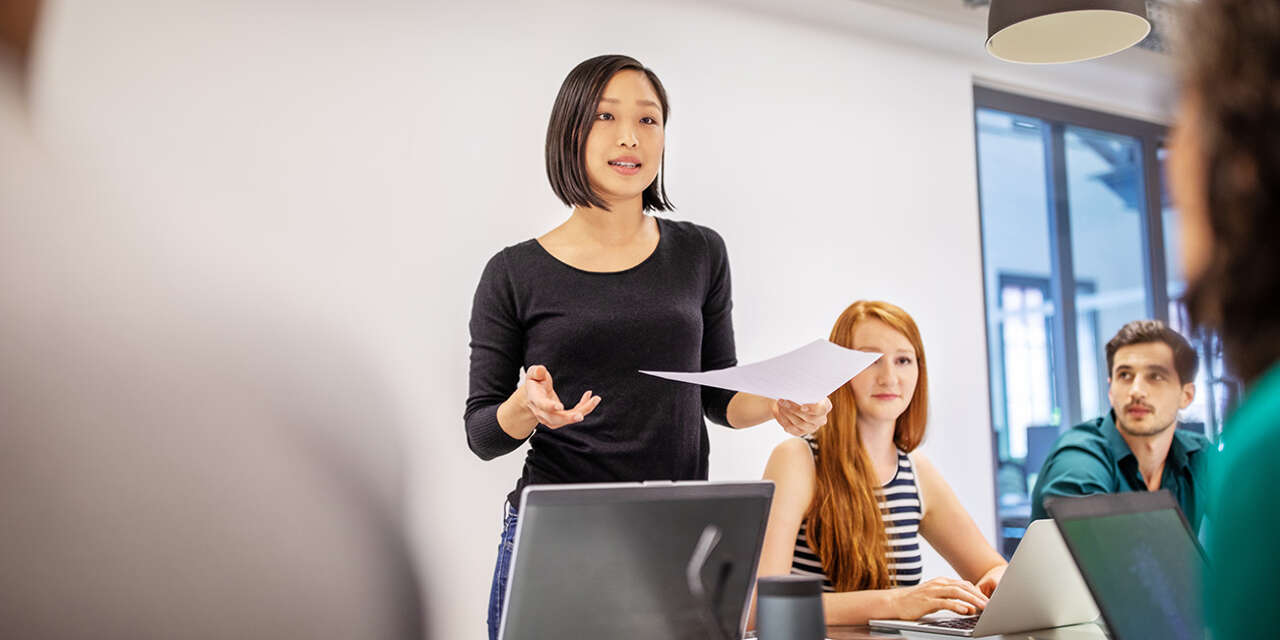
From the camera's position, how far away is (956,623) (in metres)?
1.73

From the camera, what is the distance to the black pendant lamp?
7.01ft

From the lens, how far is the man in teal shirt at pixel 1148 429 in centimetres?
268

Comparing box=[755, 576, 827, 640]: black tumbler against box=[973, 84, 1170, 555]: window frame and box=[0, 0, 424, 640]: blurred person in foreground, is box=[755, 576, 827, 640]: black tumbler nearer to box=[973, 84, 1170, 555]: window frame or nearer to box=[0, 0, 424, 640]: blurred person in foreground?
box=[0, 0, 424, 640]: blurred person in foreground

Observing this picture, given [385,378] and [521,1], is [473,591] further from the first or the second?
[521,1]

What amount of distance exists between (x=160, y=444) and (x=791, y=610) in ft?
6.06

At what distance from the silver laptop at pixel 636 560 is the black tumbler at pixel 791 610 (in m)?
0.06

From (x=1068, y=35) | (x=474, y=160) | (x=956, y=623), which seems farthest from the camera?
(x=474, y=160)

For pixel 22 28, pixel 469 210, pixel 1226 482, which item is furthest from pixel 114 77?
pixel 1226 482

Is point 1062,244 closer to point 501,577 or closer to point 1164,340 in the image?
point 1164,340

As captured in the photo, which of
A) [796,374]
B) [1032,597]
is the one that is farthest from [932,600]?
[796,374]

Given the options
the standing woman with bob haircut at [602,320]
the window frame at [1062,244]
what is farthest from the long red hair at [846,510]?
the window frame at [1062,244]

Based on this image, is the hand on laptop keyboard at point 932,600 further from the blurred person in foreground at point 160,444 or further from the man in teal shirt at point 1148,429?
the blurred person in foreground at point 160,444

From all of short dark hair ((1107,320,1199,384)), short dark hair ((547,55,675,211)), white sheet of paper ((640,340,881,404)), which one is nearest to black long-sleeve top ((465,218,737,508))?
short dark hair ((547,55,675,211))

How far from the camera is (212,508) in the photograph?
2.54m
